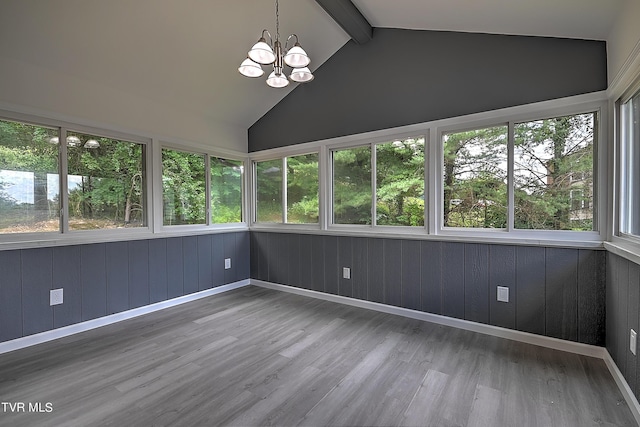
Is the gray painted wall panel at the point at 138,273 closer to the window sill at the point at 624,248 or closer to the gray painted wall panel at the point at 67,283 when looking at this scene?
the gray painted wall panel at the point at 67,283

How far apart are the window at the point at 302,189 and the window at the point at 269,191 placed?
0.62ft

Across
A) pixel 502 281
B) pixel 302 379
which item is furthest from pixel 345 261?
pixel 302 379

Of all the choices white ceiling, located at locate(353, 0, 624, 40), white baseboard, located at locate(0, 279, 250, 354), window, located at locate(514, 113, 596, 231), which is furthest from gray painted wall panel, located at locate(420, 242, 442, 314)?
white baseboard, located at locate(0, 279, 250, 354)

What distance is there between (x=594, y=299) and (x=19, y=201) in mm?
4943

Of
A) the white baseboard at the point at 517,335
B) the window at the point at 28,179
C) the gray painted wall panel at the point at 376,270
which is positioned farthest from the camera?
the gray painted wall panel at the point at 376,270

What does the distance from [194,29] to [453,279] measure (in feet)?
11.8

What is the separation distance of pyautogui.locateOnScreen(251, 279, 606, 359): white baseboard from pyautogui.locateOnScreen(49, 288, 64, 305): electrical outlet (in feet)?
8.45

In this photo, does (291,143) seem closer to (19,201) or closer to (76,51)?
(76,51)

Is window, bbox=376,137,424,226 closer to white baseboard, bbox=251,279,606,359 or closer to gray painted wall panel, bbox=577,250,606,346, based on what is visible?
white baseboard, bbox=251,279,606,359

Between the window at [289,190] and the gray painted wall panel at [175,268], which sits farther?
the window at [289,190]

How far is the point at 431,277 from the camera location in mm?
3113

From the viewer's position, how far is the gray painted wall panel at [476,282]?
280cm

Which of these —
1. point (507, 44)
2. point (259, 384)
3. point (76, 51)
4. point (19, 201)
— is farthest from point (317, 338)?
point (76, 51)

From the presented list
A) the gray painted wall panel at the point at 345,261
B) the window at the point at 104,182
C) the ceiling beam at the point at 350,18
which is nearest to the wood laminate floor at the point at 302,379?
the gray painted wall panel at the point at 345,261
